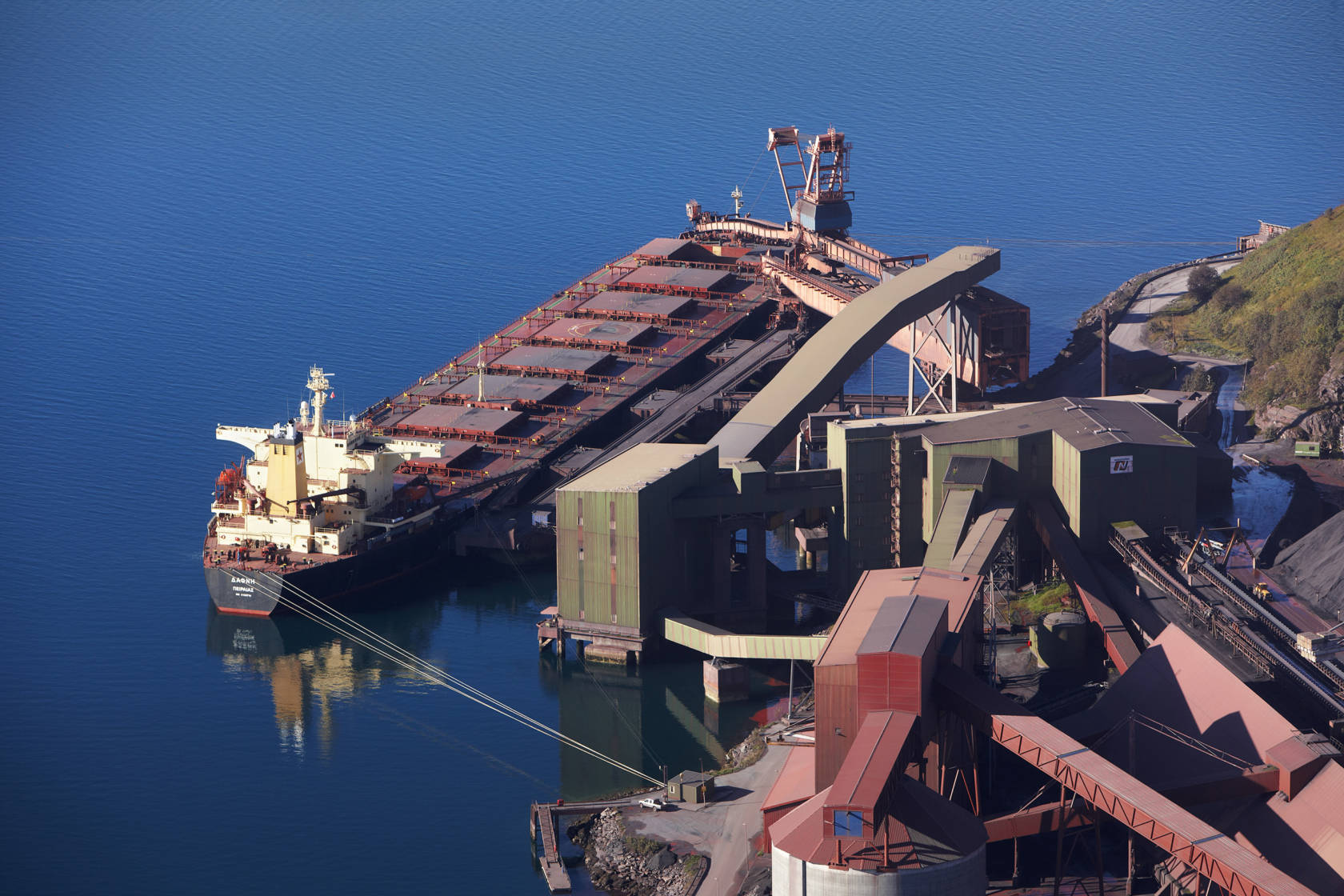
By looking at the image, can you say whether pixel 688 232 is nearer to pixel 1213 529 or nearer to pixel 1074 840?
pixel 1213 529

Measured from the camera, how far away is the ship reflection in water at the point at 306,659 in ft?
292

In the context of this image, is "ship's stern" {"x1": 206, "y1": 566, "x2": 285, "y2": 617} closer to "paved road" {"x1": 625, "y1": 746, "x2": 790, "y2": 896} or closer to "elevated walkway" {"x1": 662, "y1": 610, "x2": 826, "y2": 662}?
"elevated walkway" {"x1": 662, "y1": 610, "x2": 826, "y2": 662}

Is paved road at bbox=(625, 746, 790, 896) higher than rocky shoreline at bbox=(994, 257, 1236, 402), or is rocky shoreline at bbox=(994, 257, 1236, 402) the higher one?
rocky shoreline at bbox=(994, 257, 1236, 402)

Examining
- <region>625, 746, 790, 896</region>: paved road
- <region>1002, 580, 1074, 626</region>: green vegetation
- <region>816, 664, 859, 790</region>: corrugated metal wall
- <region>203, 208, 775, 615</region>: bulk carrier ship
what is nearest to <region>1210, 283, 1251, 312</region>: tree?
<region>203, 208, 775, 615</region>: bulk carrier ship

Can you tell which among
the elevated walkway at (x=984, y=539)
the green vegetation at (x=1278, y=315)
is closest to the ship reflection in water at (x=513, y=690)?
the elevated walkway at (x=984, y=539)

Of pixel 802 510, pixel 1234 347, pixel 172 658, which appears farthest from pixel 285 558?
pixel 1234 347

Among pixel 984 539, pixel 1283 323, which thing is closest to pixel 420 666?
pixel 984 539

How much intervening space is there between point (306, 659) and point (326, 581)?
591 cm

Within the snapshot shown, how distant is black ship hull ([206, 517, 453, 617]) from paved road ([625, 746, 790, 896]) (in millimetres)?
33325

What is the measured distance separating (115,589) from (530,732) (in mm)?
32237

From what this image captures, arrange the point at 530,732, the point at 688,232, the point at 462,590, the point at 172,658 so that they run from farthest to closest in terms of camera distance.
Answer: the point at 688,232, the point at 462,590, the point at 172,658, the point at 530,732

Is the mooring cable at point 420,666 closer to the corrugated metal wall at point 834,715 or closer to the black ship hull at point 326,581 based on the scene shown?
the black ship hull at point 326,581

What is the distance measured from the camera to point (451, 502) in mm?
109125

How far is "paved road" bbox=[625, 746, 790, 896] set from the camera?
220 ft
